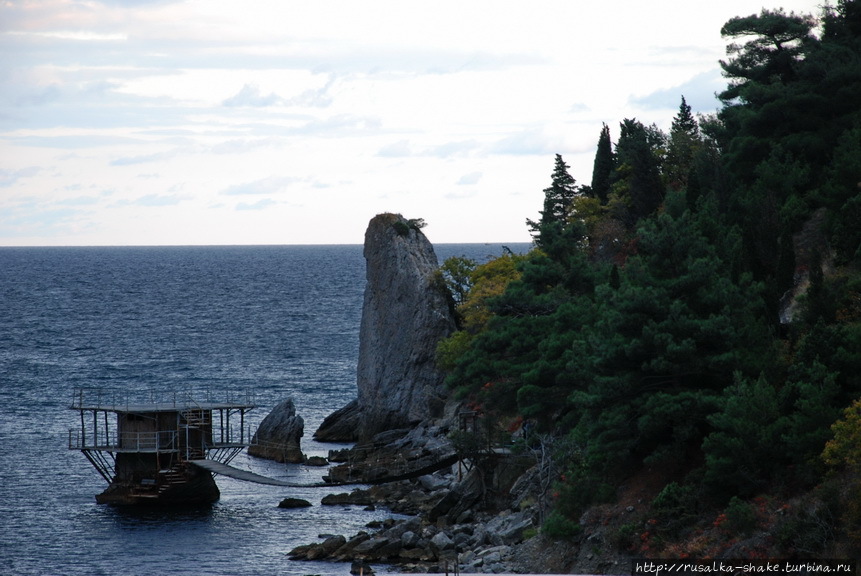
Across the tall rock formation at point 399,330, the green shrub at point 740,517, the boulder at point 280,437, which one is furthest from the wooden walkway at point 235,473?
the green shrub at point 740,517

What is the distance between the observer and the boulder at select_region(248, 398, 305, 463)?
6116 centimetres

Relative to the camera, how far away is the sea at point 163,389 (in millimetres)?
42688

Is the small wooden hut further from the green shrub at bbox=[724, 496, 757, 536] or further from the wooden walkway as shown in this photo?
the green shrub at bbox=[724, 496, 757, 536]

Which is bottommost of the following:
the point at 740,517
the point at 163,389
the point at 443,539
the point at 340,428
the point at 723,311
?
the point at 340,428

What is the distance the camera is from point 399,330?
6638cm

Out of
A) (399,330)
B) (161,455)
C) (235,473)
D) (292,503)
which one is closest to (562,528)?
(235,473)

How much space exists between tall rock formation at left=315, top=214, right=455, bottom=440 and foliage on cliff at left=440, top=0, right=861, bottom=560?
268cm

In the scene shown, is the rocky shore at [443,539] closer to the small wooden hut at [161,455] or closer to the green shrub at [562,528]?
the green shrub at [562,528]

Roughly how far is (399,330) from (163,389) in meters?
27.0

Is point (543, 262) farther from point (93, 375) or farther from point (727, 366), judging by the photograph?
point (93, 375)

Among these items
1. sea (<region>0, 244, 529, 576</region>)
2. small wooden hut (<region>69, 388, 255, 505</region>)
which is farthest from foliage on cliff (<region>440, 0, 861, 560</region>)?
small wooden hut (<region>69, 388, 255, 505</region>)

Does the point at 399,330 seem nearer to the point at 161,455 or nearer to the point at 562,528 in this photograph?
the point at 161,455

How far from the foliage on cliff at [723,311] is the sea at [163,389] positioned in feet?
35.7

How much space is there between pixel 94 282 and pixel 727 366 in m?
176
